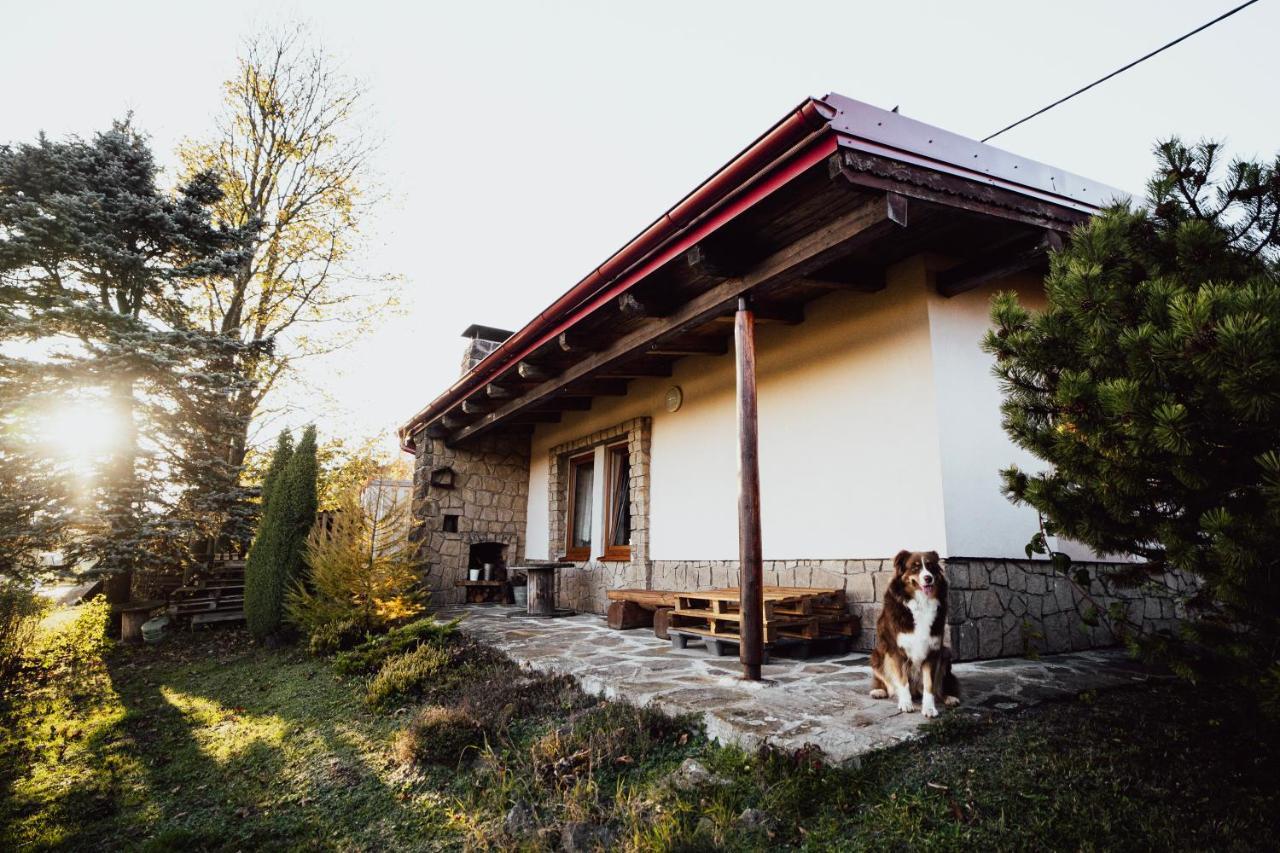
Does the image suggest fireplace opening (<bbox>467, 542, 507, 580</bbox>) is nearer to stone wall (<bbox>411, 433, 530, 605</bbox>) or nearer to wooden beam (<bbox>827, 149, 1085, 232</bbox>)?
stone wall (<bbox>411, 433, 530, 605</bbox>)

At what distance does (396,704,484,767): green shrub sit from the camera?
313 centimetres

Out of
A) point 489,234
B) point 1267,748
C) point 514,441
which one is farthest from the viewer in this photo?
point 489,234

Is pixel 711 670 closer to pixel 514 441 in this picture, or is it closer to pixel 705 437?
pixel 705 437

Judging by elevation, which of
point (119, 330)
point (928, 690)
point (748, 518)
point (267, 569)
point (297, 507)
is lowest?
point (928, 690)

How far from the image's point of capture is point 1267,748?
238cm

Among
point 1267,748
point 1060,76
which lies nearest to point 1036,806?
point 1267,748

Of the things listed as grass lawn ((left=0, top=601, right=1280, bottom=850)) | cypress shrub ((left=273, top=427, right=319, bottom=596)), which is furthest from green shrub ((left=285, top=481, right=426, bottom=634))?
grass lawn ((left=0, top=601, right=1280, bottom=850))

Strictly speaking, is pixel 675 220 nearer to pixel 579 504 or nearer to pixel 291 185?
pixel 579 504

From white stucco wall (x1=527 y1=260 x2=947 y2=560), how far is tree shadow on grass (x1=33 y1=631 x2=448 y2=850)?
11.4 ft

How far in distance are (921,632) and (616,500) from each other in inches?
224

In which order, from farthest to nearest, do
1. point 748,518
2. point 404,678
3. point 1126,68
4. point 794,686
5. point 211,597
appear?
point 211,597 < point 1126,68 < point 404,678 < point 748,518 < point 794,686

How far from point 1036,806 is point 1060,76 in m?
5.34

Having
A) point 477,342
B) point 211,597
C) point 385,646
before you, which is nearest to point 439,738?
point 385,646

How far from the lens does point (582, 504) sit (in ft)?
30.2
